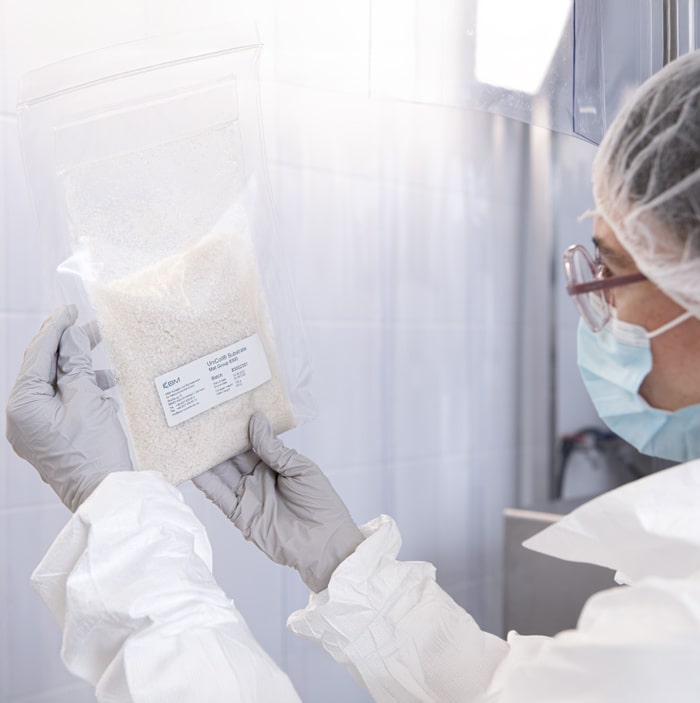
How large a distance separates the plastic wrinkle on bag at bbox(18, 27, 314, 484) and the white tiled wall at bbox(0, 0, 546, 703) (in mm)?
350

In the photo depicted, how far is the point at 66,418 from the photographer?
2.47ft

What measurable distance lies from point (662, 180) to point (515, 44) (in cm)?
46

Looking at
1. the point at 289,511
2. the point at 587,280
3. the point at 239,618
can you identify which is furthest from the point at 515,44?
the point at 239,618

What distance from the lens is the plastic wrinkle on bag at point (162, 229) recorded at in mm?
758

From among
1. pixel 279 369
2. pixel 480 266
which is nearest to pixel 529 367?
pixel 480 266

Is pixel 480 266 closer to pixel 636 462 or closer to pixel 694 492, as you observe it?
pixel 636 462

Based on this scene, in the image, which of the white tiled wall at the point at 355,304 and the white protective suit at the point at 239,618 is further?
the white tiled wall at the point at 355,304

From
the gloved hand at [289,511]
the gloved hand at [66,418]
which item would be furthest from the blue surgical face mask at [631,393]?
the gloved hand at [66,418]

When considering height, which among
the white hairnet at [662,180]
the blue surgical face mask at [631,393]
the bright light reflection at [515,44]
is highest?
the bright light reflection at [515,44]

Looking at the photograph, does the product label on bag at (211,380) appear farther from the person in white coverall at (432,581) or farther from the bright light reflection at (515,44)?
the bright light reflection at (515,44)

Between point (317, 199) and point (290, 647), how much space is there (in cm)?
83

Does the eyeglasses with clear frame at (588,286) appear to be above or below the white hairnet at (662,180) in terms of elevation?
below

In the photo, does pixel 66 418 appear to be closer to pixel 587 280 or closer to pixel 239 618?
pixel 239 618

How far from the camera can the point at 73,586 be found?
2.14 feet
